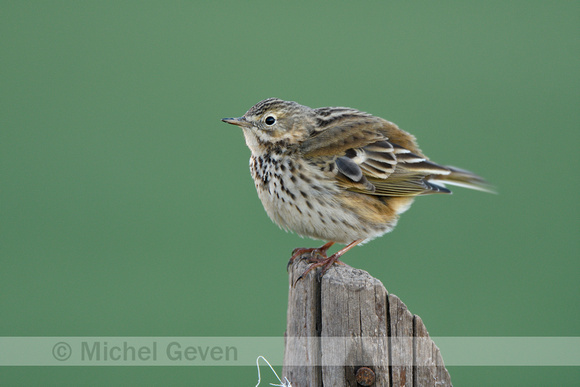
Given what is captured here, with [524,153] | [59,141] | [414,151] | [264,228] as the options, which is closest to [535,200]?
[524,153]

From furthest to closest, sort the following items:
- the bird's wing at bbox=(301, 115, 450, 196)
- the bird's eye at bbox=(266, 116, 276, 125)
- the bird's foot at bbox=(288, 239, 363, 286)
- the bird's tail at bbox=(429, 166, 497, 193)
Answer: the bird's tail at bbox=(429, 166, 497, 193)
the bird's eye at bbox=(266, 116, 276, 125)
the bird's wing at bbox=(301, 115, 450, 196)
the bird's foot at bbox=(288, 239, 363, 286)

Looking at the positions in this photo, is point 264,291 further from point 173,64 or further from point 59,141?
point 173,64

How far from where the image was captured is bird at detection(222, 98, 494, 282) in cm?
627

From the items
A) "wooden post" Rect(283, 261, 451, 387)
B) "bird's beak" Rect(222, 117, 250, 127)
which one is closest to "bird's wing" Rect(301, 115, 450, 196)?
"bird's beak" Rect(222, 117, 250, 127)

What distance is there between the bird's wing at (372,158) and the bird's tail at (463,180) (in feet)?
0.47

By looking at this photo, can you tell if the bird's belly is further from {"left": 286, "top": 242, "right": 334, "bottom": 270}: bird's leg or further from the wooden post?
the wooden post

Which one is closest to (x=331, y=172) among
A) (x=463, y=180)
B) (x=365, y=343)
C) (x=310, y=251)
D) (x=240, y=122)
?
(x=310, y=251)

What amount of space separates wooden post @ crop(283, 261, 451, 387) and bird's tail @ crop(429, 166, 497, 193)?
2874mm

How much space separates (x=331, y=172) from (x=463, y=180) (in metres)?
1.46

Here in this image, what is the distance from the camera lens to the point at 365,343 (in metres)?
4.16

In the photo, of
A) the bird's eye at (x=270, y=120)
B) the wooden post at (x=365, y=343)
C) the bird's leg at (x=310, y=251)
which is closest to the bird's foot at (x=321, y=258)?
the bird's leg at (x=310, y=251)

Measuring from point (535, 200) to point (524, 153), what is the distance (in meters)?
1.19

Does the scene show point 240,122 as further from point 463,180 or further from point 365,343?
point 365,343

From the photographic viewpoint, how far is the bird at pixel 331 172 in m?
6.27
